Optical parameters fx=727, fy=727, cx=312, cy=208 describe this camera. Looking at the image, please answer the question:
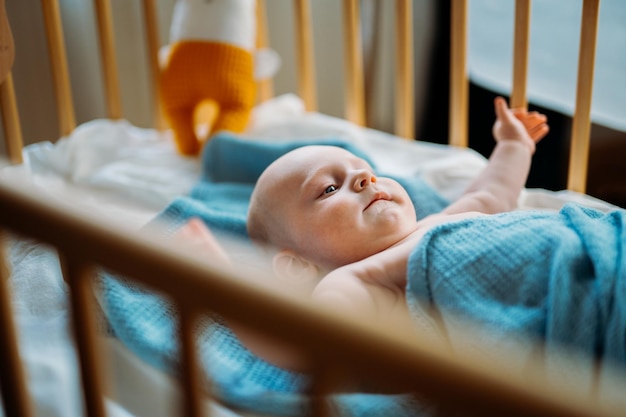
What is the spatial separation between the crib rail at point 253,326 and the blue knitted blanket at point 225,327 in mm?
183

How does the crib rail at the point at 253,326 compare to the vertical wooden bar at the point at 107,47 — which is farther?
the vertical wooden bar at the point at 107,47

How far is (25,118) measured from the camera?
5.55 feet

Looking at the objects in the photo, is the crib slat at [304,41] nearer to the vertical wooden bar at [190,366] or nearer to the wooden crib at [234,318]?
the wooden crib at [234,318]

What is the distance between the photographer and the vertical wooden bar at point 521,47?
118 centimetres

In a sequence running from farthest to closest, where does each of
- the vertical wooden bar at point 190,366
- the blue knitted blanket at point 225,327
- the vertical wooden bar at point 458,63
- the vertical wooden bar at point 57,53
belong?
the vertical wooden bar at point 57,53, the vertical wooden bar at point 458,63, the blue knitted blanket at point 225,327, the vertical wooden bar at point 190,366

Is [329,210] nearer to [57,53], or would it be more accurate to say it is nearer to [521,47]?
[521,47]

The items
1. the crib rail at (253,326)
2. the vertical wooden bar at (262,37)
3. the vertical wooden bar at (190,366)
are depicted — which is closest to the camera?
the crib rail at (253,326)

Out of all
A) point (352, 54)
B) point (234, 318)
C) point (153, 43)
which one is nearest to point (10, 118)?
point (153, 43)

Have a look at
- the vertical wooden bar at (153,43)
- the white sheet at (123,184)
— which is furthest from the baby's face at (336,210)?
the vertical wooden bar at (153,43)

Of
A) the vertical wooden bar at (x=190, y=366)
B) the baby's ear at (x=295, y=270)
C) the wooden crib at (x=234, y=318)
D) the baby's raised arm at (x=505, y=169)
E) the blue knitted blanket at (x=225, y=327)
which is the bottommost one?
the blue knitted blanket at (x=225, y=327)

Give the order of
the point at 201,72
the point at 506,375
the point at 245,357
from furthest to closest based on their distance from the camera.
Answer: the point at 201,72, the point at 245,357, the point at 506,375

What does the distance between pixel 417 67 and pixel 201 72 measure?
796 millimetres

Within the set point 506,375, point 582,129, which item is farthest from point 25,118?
point 506,375

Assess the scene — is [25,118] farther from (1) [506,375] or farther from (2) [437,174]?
(1) [506,375]
